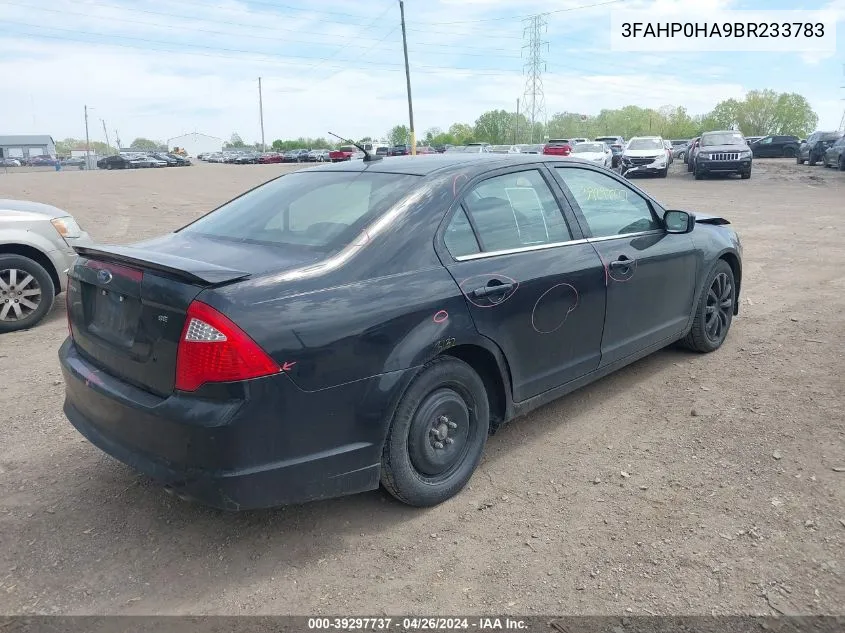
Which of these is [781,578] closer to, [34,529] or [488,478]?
[488,478]

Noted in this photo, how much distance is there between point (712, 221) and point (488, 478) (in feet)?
10.2

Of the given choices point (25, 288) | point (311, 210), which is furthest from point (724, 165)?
point (311, 210)

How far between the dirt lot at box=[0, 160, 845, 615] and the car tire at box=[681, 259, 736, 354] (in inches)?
14.8

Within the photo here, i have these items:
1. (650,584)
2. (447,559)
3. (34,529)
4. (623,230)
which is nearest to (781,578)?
(650,584)

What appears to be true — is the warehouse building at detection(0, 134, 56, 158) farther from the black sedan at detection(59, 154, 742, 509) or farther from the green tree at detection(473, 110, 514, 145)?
the black sedan at detection(59, 154, 742, 509)

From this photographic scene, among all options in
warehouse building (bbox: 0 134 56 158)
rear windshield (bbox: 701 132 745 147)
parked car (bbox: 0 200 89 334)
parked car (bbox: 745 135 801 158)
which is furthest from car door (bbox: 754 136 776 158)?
warehouse building (bbox: 0 134 56 158)

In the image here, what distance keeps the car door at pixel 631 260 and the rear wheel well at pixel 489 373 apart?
0.87m

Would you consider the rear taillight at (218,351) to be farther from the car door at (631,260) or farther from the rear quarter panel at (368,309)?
the car door at (631,260)

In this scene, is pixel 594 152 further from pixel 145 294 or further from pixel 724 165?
pixel 145 294

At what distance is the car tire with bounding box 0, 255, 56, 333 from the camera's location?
6.18m

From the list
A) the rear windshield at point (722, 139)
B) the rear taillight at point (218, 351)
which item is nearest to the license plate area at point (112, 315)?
the rear taillight at point (218, 351)

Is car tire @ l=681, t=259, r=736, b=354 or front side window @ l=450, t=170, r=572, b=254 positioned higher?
front side window @ l=450, t=170, r=572, b=254

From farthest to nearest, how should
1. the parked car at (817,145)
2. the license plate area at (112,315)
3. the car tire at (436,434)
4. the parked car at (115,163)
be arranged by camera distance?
1. the parked car at (115,163)
2. the parked car at (817,145)
3. the car tire at (436,434)
4. the license plate area at (112,315)

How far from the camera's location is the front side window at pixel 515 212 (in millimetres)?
3535
